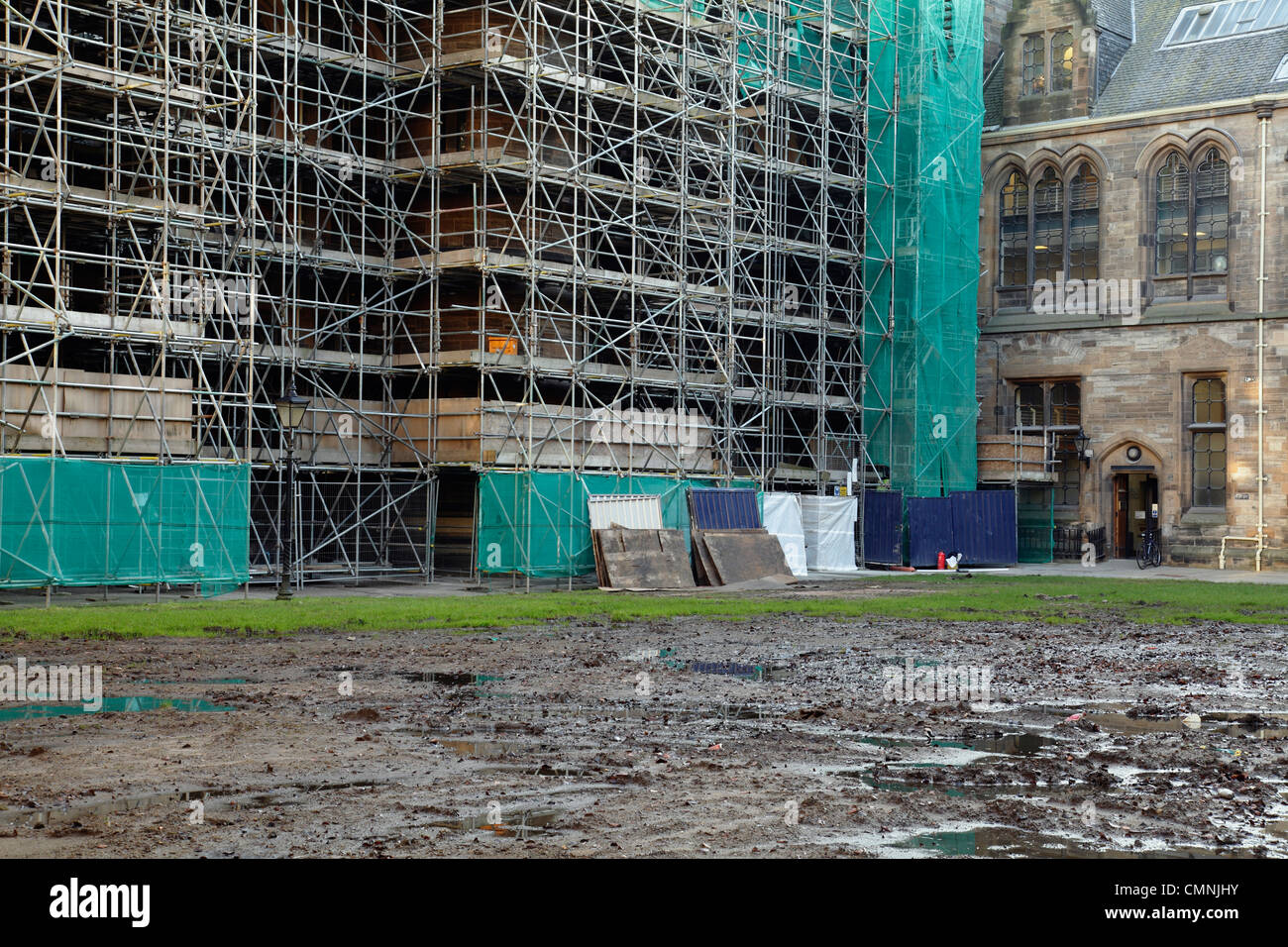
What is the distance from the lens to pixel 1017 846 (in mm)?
7828

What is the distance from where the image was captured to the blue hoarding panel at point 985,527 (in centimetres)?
4094

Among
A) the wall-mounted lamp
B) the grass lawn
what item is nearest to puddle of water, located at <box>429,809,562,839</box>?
the grass lawn

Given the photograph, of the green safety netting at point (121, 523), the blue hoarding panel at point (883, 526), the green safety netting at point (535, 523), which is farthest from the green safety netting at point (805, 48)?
the green safety netting at point (121, 523)

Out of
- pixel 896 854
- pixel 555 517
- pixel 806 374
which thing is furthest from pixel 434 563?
pixel 896 854

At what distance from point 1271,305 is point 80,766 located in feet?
128

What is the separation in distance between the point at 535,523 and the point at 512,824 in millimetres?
20952

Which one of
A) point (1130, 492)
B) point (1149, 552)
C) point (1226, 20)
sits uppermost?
point (1226, 20)

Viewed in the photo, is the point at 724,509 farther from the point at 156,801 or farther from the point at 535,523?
the point at 156,801

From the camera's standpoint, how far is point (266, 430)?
28.5 meters

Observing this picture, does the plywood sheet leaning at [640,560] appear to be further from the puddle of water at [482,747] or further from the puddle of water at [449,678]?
the puddle of water at [482,747]

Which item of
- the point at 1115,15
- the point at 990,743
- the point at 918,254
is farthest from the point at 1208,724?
the point at 1115,15

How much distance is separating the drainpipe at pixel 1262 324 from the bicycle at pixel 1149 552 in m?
2.70

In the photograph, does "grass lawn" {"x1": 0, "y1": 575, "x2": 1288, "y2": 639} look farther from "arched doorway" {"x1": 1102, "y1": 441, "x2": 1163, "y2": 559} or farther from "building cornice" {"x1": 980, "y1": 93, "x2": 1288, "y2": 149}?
"building cornice" {"x1": 980, "y1": 93, "x2": 1288, "y2": 149}

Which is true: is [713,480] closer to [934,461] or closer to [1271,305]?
[934,461]
